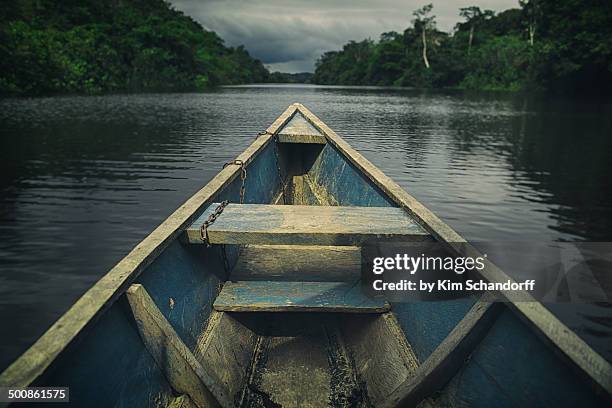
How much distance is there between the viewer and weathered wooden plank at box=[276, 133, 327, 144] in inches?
242

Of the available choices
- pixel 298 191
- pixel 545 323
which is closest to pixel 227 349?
pixel 545 323

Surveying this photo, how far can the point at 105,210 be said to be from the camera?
7.32 meters

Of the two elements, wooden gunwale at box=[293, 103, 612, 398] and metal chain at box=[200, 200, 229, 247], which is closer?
wooden gunwale at box=[293, 103, 612, 398]

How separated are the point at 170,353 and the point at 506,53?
204 ft

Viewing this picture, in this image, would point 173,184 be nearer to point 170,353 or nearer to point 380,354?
point 380,354

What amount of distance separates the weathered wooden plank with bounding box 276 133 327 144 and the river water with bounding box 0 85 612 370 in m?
2.49

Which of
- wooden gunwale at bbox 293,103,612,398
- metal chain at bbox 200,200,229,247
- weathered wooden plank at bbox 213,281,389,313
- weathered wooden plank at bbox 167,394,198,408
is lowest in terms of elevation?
weathered wooden plank at bbox 167,394,198,408

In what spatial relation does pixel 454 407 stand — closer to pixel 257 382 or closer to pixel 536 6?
pixel 257 382

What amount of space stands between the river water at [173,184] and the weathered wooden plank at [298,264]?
2.09 metres

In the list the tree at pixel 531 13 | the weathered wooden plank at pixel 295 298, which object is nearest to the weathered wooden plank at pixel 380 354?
the weathered wooden plank at pixel 295 298

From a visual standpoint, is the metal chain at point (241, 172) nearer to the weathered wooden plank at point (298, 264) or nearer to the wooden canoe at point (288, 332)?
the wooden canoe at point (288, 332)

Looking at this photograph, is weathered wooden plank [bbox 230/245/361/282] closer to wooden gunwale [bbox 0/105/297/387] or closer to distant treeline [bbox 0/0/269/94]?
wooden gunwale [bbox 0/105/297/387]

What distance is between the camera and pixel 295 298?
3.03 metres

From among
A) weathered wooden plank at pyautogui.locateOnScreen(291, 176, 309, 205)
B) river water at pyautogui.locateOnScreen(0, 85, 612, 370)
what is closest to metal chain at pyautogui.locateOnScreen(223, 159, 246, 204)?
river water at pyautogui.locateOnScreen(0, 85, 612, 370)
